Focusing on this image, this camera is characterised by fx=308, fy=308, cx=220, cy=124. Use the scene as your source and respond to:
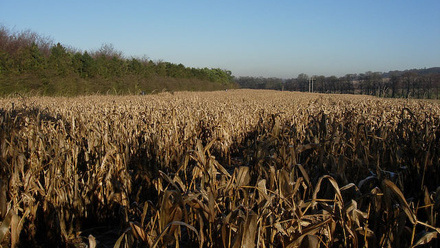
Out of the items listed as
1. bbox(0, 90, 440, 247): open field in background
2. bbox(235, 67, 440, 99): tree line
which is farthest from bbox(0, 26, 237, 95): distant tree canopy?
bbox(235, 67, 440, 99): tree line

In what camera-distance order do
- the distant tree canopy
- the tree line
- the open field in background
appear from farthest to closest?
the tree line < the distant tree canopy < the open field in background

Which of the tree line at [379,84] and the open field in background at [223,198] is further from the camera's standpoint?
the tree line at [379,84]

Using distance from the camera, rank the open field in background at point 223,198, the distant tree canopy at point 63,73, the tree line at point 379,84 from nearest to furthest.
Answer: the open field in background at point 223,198 → the distant tree canopy at point 63,73 → the tree line at point 379,84

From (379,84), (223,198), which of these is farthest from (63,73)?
(379,84)

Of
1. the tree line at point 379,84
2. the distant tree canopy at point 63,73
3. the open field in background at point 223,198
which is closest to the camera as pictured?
the open field in background at point 223,198

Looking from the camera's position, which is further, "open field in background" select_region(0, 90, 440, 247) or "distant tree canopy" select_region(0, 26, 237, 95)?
"distant tree canopy" select_region(0, 26, 237, 95)

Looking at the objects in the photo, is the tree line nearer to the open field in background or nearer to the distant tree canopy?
the distant tree canopy

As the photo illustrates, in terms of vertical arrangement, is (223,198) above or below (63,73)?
below

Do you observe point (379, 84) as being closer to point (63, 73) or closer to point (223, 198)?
point (63, 73)

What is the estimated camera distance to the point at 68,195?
2.62m

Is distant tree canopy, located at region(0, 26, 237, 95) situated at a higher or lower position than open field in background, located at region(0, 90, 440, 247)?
higher

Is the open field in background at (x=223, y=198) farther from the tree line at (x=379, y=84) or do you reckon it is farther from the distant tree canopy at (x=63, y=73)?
the tree line at (x=379, y=84)

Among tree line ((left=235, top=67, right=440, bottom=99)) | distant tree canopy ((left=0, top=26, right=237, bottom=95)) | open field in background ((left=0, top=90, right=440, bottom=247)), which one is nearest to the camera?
open field in background ((left=0, top=90, right=440, bottom=247))

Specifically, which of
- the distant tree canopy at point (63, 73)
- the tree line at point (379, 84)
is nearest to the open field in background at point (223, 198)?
the distant tree canopy at point (63, 73)
